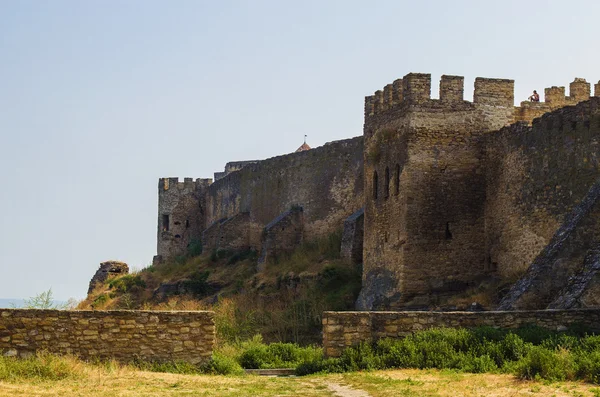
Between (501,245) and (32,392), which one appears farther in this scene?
(501,245)

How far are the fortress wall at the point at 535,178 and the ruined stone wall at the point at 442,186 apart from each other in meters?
0.41

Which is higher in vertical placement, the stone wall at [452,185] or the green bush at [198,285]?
the stone wall at [452,185]

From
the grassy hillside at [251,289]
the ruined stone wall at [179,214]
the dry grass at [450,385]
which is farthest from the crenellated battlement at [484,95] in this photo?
the ruined stone wall at [179,214]

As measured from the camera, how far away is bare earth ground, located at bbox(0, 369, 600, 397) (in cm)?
1207

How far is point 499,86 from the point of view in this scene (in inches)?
930

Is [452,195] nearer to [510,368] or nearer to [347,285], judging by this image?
[347,285]

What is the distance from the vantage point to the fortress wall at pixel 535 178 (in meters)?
20.1

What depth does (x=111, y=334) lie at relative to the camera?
48.4 feet

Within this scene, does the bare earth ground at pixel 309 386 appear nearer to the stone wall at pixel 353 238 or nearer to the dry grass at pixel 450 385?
the dry grass at pixel 450 385

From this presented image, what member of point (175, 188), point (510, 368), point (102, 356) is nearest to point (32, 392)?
point (102, 356)

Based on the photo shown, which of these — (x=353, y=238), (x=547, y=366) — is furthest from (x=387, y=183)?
(x=547, y=366)

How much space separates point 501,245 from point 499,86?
368 cm

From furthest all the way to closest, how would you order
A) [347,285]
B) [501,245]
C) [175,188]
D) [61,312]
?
[175,188]
[347,285]
[501,245]
[61,312]

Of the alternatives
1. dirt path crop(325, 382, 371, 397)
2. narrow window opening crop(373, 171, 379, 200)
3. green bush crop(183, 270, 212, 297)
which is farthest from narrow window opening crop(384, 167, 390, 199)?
green bush crop(183, 270, 212, 297)
